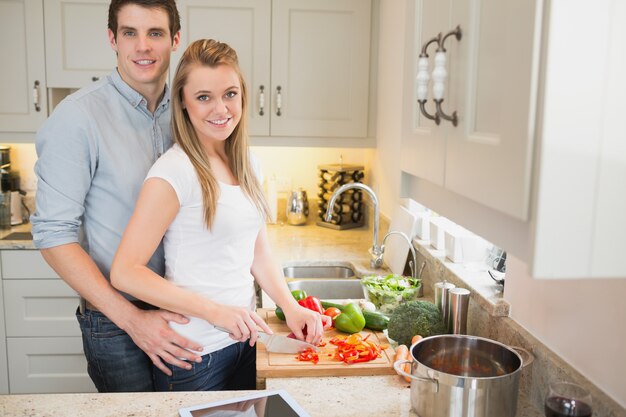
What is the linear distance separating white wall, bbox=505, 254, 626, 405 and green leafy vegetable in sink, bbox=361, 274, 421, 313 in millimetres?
602

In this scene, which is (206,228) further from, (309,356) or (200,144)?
(309,356)

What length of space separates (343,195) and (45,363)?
1741 mm

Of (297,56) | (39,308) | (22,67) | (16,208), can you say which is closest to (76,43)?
(22,67)

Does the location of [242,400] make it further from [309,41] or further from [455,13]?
[309,41]

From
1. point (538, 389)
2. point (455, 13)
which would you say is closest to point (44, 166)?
point (455, 13)

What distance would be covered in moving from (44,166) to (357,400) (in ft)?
3.40

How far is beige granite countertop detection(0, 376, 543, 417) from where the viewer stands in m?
1.39

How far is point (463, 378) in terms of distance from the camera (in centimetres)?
121

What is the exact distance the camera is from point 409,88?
1.26 meters

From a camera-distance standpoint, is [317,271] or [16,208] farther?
[16,208]

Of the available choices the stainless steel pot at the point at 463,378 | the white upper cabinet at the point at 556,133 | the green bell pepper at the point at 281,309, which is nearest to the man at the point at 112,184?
the green bell pepper at the point at 281,309

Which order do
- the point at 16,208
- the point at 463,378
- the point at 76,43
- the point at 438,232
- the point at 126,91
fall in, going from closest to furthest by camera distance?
the point at 463,378 < the point at 126,91 < the point at 438,232 < the point at 76,43 < the point at 16,208

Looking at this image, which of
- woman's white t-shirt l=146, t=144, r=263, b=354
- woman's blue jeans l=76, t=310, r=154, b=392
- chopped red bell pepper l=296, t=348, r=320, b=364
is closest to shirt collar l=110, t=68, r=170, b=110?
woman's white t-shirt l=146, t=144, r=263, b=354

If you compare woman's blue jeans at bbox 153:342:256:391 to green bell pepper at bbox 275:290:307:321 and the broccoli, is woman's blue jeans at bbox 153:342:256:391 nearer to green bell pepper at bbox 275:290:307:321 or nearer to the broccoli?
green bell pepper at bbox 275:290:307:321
